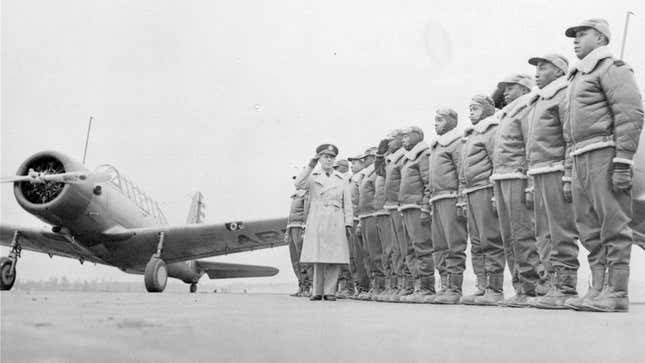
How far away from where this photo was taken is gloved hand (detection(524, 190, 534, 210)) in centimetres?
544

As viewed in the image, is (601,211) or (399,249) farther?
(399,249)

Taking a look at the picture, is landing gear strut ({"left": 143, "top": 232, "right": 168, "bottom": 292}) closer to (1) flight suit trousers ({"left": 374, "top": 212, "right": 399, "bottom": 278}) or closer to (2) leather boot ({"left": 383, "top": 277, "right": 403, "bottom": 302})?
(1) flight suit trousers ({"left": 374, "top": 212, "right": 399, "bottom": 278})

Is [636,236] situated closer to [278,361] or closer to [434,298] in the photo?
[434,298]

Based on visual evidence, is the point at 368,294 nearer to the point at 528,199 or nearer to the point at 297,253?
the point at 297,253

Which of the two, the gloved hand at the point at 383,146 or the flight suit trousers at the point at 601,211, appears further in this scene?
the gloved hand at the point at 383,146

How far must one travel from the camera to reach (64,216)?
1154cm

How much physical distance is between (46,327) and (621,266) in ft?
12.2

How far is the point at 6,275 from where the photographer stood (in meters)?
11.6

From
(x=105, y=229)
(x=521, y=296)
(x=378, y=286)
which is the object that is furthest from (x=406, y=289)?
(x=105, y=229)

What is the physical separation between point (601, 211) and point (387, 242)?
4009 millimetres

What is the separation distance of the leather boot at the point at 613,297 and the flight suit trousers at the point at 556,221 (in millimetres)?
464

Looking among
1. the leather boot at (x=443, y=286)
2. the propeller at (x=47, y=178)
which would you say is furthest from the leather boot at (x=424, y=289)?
the propeller at (x=47, y=178)

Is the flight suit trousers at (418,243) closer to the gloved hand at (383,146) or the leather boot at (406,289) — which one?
the leather boot at (406,289)

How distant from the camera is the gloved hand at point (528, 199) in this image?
544 centimetres
